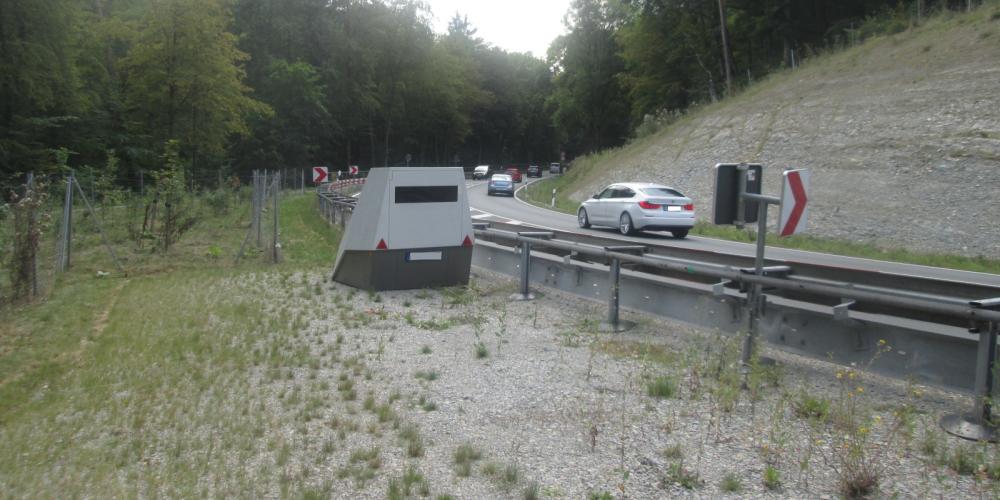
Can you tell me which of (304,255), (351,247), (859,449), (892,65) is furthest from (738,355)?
(892,65)

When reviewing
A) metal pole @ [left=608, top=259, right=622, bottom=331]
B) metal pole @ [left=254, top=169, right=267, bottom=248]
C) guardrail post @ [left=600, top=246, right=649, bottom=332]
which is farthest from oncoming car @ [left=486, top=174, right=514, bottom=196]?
metal pole @ [left=608, top=259, right=622, bottom=331]

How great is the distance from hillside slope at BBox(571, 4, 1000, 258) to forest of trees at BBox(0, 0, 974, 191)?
488cm

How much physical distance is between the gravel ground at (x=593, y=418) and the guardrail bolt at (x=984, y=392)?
17 centimetres

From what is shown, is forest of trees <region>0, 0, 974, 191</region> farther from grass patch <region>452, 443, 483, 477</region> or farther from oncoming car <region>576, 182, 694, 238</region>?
grass patch <region>452, 443, 483, 477</region>

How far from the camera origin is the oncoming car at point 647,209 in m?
21.4

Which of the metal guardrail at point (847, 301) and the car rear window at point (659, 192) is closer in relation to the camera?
the metal guardrail at point (847, 301)

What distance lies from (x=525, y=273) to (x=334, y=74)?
6311cm

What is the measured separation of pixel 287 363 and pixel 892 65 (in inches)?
1171

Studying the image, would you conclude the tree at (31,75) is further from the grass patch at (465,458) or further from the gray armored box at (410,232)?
the grass patch at (465,458)

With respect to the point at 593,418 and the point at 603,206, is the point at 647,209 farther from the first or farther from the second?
the point at 593,418

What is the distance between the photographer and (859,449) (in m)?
4.46

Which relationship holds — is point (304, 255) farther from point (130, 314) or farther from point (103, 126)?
point (103, 126)

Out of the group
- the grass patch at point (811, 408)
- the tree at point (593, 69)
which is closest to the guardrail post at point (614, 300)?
the grass patch at point (811, 408)

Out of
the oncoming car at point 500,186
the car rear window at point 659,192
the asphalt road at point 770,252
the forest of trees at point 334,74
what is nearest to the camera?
the asphalt road at point 770,252
